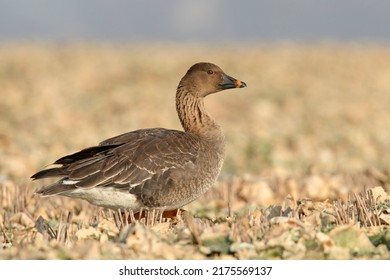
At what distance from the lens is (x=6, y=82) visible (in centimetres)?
2712

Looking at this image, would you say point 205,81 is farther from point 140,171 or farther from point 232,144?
Result: point 232,144

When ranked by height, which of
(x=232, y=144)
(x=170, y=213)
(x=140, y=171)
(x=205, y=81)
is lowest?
(x=170, y=213)

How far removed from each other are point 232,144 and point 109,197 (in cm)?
1019

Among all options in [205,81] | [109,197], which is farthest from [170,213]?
[205,81]

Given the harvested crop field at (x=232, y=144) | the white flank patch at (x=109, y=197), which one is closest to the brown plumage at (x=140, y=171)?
the white flank patch at (x=109, y=197)

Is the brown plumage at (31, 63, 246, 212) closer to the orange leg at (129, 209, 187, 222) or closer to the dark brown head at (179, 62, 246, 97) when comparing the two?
the orange leg at (129, 209, 187, 222)

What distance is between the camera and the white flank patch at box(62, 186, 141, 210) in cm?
796

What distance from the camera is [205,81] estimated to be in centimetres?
955

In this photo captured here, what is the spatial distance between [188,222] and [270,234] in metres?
0.60

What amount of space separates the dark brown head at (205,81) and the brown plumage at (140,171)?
2.91ft

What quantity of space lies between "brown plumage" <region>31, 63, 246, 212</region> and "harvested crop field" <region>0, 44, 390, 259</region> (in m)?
0.27

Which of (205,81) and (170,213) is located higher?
(205,81)

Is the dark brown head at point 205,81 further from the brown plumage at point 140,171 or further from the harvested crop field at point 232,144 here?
the harvested crop field at point 232,144

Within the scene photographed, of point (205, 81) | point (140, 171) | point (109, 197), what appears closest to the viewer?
point (109, 197)
